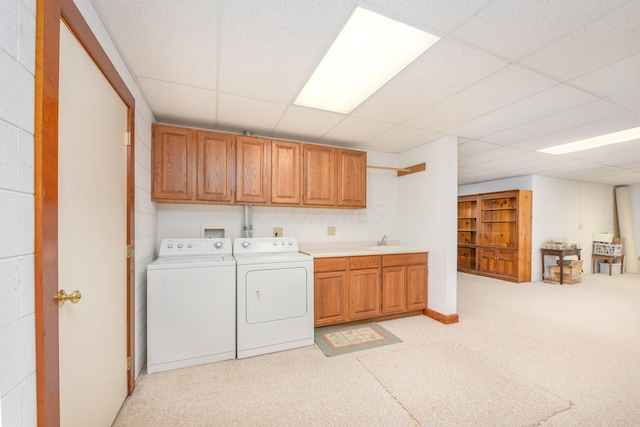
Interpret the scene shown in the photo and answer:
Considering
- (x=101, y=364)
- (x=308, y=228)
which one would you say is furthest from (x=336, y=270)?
(x=101, y=364)

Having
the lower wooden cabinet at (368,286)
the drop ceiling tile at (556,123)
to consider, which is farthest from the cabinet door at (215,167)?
the drop ceiling tile at (556,123)

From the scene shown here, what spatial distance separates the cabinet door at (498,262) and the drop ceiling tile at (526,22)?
17.0ft

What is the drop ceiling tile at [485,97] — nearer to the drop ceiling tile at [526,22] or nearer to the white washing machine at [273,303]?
the drop ceiling tile at [526,22]

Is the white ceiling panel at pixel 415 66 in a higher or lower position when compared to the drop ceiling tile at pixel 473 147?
higher

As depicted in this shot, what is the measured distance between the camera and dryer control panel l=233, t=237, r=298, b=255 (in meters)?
2.86

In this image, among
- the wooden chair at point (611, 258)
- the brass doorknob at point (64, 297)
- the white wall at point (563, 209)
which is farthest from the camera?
the wooden chair at point (611, 258)

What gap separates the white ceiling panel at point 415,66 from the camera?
1.35m

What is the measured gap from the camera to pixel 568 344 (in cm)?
264

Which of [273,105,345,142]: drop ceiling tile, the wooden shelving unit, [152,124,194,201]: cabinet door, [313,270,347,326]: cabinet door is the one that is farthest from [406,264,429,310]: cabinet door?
the wooden shelving unit

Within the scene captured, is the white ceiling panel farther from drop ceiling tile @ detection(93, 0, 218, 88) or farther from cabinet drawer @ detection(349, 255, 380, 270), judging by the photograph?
cabinet drawer @ detection(349, 255, 380, 270)

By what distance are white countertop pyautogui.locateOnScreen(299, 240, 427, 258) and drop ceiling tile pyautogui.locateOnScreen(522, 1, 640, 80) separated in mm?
2176

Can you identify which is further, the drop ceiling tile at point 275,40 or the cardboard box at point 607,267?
the cardboard box at point 607,267
